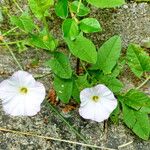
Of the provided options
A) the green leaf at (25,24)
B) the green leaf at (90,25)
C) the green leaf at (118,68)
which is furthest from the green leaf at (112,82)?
the green leaf at (25,24)

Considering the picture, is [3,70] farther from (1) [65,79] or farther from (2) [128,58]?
(2) [128,58]

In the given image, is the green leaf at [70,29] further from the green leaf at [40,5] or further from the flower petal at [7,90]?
the flower petal at [7,90]

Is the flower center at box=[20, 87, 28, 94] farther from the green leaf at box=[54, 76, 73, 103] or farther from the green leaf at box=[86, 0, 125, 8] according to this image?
the green leaf at box=[86, 0, 125, 8]

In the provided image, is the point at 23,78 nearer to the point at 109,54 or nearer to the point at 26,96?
the point at 26,96

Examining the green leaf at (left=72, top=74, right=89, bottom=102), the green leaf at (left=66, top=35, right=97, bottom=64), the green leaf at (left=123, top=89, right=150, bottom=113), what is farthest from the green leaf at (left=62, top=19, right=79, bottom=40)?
the green leaf at (left=123, top=89, right=150, bottom=113)

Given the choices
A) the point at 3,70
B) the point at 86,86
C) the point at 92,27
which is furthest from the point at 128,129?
the point at 3,70

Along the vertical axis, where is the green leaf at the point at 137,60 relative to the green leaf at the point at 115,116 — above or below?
above

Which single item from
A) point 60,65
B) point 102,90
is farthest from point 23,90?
point 102,90
